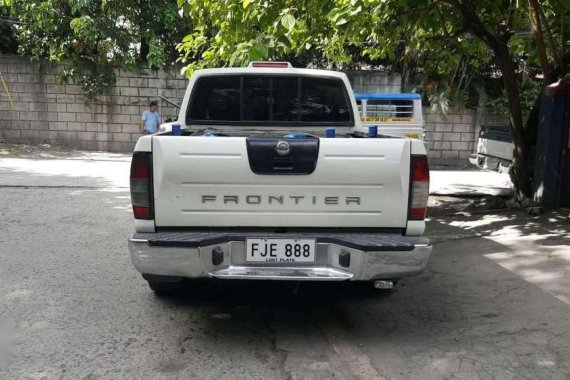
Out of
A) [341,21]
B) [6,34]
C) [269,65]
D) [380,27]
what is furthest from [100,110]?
[341,21]

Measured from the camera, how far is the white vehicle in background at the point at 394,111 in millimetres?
10773

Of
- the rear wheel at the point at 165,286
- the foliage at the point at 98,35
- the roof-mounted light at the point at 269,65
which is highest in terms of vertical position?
the foliage at the point at 98,35

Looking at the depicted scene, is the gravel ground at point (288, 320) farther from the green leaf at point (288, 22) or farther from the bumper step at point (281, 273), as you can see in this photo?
the green leaf at point (288, 22)

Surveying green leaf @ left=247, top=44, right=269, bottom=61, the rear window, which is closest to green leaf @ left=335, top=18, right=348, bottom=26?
the rear window

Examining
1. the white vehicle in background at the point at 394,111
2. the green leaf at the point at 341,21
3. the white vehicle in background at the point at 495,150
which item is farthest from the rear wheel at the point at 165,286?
the white vehicle in background at the point at 394,111

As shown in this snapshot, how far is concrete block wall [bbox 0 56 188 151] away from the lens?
46.4ft

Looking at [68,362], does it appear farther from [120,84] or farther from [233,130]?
[120,84]

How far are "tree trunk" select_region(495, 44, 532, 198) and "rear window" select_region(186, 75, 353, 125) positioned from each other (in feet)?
13.1

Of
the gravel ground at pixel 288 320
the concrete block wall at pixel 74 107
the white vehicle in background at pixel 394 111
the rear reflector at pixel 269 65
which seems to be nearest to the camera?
the gravel ground at pixel 288 320

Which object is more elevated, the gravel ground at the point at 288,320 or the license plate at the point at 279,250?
the license plate at the point at 279,250

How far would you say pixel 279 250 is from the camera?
332 centimetres

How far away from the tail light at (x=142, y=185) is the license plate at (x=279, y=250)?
0.68 meters

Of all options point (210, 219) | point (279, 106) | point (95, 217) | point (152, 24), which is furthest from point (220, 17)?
point (152, 24)

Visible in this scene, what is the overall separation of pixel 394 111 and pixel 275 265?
27.8 ft
